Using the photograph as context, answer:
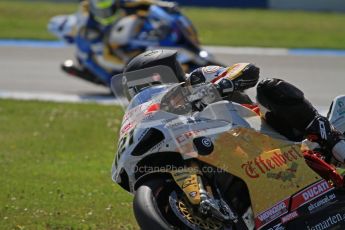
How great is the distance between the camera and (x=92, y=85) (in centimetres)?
1497

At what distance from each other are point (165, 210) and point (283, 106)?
3.01 feet

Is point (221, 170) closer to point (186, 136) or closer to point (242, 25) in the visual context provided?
point (186, 136)

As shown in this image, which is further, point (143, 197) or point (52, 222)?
point (52, 222)

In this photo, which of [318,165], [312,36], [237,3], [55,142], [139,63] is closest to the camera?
[318,165]

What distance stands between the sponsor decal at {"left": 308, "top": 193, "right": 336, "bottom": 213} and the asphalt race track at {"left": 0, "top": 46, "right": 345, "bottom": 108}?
761 centimetres

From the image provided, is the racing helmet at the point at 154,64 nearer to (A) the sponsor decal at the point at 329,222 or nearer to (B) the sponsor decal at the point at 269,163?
(B) the sponsor decal at the point at 269,163

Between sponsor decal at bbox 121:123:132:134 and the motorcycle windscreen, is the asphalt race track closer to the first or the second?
the motorcycle windscreen

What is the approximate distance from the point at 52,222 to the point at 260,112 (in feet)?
6.23

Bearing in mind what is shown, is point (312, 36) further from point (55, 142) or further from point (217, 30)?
point (55, 142)

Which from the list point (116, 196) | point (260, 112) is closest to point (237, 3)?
point (116, 196)

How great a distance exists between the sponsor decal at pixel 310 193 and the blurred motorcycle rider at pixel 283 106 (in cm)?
18

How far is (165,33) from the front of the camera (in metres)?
13.9

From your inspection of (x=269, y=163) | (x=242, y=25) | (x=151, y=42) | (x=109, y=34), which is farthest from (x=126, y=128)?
(x=242, y=25)

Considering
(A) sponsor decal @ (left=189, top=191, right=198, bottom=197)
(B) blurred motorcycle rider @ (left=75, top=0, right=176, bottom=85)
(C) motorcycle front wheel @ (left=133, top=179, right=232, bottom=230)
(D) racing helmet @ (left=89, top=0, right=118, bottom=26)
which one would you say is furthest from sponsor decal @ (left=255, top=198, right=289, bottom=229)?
(D) racing helmet @ (left=89, top=0, right=118, bottom=26)
